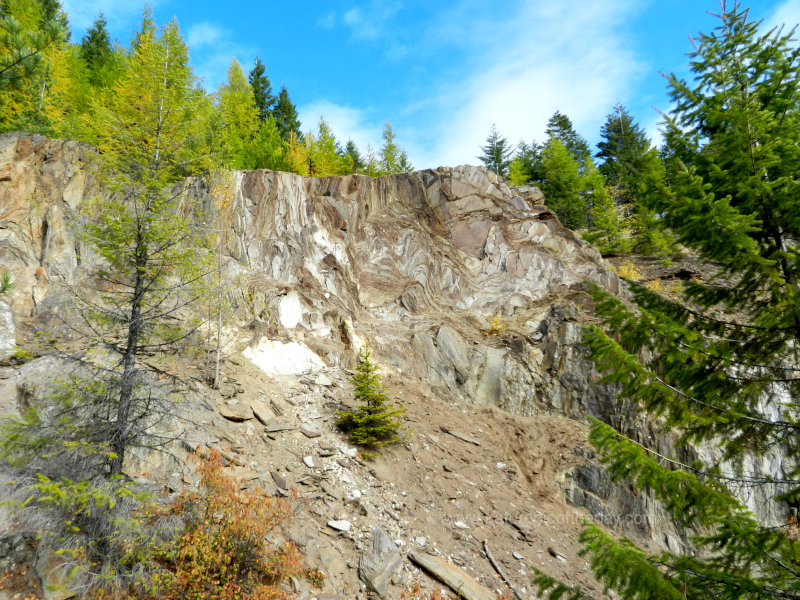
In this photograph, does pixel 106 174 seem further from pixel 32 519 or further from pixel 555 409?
pixel 555 409

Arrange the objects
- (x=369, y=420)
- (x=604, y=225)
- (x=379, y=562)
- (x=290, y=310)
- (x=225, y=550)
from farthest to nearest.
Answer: (x=604, y=225)
(x=290, y=310)
(x=369, y=420)
(x=379, y=562)
(x=225, y=550)

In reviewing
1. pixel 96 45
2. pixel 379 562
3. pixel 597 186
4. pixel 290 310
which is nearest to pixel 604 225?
pixel 597 186

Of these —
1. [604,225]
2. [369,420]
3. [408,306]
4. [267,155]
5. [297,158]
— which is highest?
[297,158]

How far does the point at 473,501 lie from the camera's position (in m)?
11.5

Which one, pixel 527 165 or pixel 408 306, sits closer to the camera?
pixel 408 306

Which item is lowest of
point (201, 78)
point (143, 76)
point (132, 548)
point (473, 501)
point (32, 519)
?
point (473, 501)

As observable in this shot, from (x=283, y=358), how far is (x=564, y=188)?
92.3 feet

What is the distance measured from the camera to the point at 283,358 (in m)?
14.8

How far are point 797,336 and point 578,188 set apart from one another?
29.8 metres

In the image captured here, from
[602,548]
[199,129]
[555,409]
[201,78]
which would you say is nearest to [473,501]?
[555,409]

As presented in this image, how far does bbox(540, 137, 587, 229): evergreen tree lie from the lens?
1238 inches

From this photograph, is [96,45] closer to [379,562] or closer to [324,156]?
[324,156]

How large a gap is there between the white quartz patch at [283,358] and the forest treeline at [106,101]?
694cm

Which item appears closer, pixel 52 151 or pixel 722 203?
pixel 722 203
